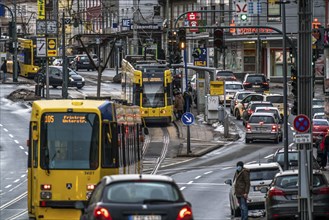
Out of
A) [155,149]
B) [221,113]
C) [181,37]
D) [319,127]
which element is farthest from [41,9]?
[319,127]

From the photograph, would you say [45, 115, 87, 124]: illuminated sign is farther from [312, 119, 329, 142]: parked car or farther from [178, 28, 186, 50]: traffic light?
[312, 119, 329, 142]: parked car

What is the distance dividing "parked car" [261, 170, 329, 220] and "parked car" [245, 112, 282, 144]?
3116cm

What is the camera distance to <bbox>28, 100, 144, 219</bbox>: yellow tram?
1055 inches

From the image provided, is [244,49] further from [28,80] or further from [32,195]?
[32,195]

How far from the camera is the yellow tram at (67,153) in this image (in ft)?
87.9

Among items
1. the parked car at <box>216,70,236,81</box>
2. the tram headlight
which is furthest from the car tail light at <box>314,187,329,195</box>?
the parked car at <box>216,70,236,81</box>

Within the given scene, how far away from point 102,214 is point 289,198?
1150 cm

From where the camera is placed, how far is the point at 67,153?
27234 mm

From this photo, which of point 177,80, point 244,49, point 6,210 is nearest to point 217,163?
point 6,210

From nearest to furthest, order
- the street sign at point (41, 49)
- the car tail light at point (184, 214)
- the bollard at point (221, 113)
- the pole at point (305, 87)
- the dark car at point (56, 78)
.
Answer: the car tail light at point (184, 214), the pole at point (305, 87), the street sign at point (41, 49), the bollard at point (221, 113), the dark car at point (56, 78)

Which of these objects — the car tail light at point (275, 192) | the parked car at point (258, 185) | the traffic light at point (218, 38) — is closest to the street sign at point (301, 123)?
the car tail light at point (275, 192)

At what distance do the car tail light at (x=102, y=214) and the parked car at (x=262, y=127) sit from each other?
42.4 m

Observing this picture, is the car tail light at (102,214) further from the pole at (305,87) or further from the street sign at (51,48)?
the street sign at (51,48)

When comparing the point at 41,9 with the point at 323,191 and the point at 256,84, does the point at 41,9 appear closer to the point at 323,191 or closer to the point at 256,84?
the point at 256,84
